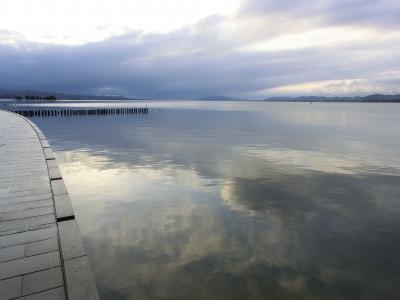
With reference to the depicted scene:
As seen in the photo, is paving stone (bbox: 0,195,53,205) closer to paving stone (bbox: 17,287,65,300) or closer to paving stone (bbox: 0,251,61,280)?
paving stone (bbox: 0,251,61,280)

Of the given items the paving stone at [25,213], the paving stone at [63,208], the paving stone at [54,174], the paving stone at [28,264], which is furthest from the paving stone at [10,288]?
the paving stone at [54,174]

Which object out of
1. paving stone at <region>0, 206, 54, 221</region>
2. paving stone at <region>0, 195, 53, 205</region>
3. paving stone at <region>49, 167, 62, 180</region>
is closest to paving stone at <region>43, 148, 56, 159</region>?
paving stone at <region>49, 167, 62, 180</region>

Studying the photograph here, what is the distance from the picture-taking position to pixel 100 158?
24.5 metres

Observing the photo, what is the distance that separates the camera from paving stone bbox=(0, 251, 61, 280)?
4.87 metres

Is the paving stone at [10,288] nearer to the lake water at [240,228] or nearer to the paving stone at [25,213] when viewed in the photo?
the paving stone at [25,213]

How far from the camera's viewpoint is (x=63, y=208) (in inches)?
285

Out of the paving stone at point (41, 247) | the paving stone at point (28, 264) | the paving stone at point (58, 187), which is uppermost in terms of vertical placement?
the paving stone at point (58, 187)

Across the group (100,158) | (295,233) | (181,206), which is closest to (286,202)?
(295,233)

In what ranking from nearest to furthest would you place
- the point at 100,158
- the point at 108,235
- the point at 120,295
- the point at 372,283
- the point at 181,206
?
the point at 120,295, the point at 372,283, the point at 108,235, the point at 181,206, the point at 100,158

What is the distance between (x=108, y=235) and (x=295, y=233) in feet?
21.6

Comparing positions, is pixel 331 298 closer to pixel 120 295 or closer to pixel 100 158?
pixel 120 295

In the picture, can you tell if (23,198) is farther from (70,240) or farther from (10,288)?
(10,288)

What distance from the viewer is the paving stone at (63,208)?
6.76 meters

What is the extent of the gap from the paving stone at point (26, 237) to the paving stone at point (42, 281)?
4.04ft
